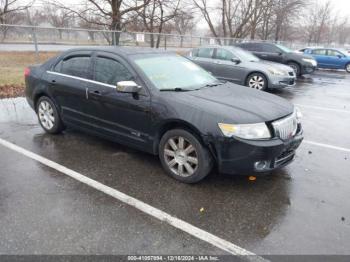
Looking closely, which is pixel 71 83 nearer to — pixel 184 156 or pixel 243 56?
pixel 184 156

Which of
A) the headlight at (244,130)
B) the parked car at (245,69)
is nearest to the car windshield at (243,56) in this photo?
the parked car at (245,69)

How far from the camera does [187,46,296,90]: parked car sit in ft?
34.0

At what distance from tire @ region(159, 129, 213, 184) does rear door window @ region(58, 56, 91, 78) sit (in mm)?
1803

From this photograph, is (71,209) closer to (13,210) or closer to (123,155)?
(13,210)

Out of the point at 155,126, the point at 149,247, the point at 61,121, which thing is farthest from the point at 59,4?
the point at 149,247

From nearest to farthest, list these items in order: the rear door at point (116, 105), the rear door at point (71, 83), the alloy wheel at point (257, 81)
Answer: the rear door at point (116, 105) → the rear door at point (71, 83) → the alloy wheel at point (257, 81)

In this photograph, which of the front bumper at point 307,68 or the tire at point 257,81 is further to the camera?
the front bumper at point 307,68

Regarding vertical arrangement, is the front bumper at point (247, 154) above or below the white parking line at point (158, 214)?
above

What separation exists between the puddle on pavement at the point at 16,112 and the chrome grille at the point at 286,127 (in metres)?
4.83

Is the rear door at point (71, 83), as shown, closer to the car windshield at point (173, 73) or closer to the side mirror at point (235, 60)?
the car windshield at point (173, 73)

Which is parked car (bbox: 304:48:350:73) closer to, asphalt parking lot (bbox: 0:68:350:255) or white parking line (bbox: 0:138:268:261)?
asphalt parking lot (bbox: 0:68:350:255)

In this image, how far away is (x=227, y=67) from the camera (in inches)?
426

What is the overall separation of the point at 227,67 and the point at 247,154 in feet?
25.3

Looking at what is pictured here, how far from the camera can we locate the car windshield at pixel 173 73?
436 centimetres
